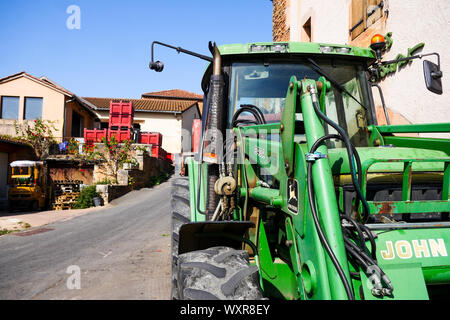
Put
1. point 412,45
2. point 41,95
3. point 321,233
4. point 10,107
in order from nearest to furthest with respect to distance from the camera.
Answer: point 321,233, point 412,45, point 10,107, point 41,95

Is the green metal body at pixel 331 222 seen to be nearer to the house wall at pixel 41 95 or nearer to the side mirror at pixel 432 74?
the side mirror at pixel 432 74

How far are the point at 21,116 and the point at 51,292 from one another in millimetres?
19652

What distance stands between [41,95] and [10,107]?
196 cm

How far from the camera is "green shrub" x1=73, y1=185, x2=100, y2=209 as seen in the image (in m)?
13.5

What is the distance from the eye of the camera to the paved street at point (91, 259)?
14.0ft

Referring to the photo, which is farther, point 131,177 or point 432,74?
point 131,177

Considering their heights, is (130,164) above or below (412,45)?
below

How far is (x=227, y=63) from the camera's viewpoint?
313 centimetres

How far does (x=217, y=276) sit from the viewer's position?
1.91m

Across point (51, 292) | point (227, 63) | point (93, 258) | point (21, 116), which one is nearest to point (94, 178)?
point (21, 116)

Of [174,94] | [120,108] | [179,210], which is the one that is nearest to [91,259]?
[179,210]

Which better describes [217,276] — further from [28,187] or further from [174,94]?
[174,94]

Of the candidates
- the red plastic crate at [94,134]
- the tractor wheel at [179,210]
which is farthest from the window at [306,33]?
the red plastic crate at [94,134]

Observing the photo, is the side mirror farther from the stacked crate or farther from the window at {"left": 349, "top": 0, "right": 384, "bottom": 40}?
the stacked crate
